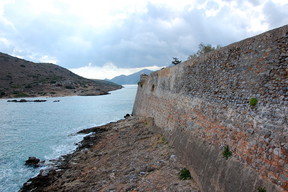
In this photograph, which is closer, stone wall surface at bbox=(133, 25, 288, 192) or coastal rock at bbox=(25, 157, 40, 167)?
stone wall surface at bbox=(133, 25, 288, 192)

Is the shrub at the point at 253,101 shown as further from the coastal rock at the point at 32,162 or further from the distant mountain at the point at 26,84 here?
the distant mountain at the point at 26,84

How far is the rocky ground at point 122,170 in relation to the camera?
8.02 metres

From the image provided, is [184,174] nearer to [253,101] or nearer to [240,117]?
[240,117]

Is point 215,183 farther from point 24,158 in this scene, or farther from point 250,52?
point 24,158

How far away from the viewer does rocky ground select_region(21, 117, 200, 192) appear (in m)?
8.02

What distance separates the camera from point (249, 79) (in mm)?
5711

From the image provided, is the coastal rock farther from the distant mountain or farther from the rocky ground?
the distant mountain

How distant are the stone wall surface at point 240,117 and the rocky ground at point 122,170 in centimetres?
93

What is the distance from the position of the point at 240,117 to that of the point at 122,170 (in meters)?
6.38

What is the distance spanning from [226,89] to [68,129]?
22054 millimetres

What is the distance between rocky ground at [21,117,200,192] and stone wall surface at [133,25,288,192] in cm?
93

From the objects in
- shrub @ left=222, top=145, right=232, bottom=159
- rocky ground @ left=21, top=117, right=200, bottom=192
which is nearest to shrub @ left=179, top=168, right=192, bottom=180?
rocky ground @ left=21, top=117, right=200, bottom=192

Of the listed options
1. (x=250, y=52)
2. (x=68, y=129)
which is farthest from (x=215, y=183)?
(x=68, y=129)

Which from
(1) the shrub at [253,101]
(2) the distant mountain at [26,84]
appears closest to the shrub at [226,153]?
(1) the shrub at [253,101]
